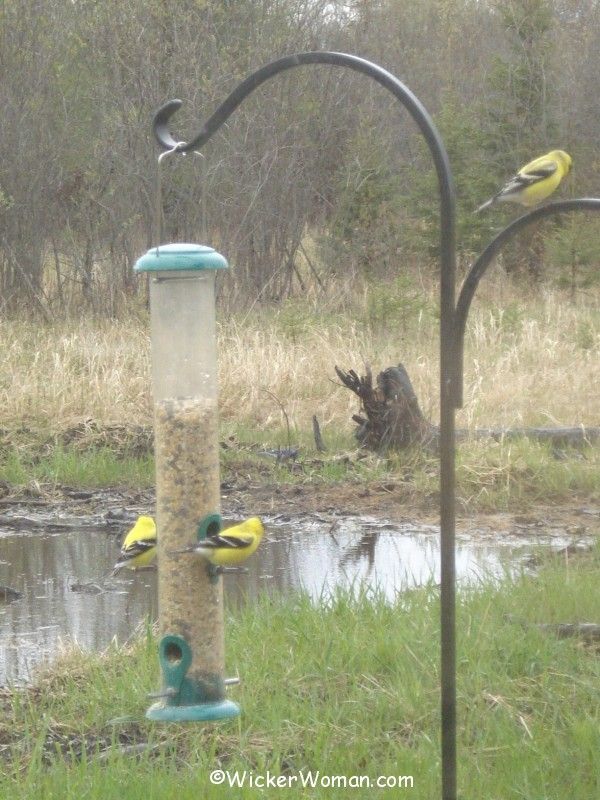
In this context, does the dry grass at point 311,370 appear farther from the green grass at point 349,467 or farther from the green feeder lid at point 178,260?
the green feeder lid at point 178,260

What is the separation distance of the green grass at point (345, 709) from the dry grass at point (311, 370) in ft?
15.7

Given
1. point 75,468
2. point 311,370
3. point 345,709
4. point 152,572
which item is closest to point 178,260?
point 345,709

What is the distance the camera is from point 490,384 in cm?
999

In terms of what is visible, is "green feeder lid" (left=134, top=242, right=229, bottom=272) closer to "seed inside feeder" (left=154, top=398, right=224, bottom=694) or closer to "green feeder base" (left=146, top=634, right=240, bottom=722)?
Result: "seed inside feeder" (left=154, top=398, right=224, bottom=694)

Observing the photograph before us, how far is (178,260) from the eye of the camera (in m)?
2.83

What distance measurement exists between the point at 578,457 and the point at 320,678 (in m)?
4.76

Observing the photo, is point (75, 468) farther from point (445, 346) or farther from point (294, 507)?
point (445, 346)

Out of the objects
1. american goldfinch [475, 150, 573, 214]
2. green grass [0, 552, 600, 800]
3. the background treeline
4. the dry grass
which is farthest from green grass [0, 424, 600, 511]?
the background treeline

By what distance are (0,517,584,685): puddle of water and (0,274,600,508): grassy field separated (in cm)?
96

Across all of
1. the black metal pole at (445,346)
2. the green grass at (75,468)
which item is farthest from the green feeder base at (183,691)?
the green grass at (75,468)

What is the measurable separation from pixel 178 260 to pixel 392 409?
6.02m

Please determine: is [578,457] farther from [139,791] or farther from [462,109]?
[462,109]

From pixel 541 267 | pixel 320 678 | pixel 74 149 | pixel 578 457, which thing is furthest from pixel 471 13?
pixel 320 678

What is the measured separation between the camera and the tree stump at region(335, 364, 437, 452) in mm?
8766
